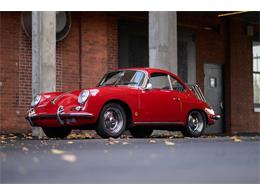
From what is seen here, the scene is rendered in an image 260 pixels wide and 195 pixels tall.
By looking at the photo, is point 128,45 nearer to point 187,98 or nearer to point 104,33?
point 104,33

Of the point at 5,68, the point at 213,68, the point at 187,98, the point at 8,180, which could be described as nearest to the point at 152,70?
the point at 187,98

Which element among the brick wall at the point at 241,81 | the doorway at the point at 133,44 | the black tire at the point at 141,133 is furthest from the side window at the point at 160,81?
the brick wall at the point at 241,81

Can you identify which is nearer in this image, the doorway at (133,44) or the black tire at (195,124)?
the black tire at (195,124)

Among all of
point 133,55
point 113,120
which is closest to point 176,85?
point 113,120

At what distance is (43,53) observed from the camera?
12.0 m

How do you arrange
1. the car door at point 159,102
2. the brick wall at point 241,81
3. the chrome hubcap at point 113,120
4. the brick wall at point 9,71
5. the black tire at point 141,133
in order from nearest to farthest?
1. the chrome hubcap at point 113,120
2. the car door at point 159,102
3. the black tire at point 141,133
4. the brick wall at point 9,71
5. the brick wall at point 241,81

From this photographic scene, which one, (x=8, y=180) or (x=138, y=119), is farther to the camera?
(x=138, y=119)

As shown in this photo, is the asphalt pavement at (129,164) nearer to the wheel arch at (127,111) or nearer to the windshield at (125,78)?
the wheel arch at (127,111)

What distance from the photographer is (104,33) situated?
16109 millimetres

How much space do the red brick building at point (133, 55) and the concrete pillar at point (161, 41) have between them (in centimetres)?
318

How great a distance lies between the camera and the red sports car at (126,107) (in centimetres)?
1002

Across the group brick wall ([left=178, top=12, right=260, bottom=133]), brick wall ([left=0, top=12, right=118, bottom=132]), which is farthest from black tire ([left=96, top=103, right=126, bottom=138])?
brick wall ([left=178, top=12, right=260, bottom=133])

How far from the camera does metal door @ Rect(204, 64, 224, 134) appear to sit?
63.5 ft
